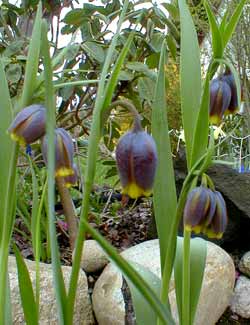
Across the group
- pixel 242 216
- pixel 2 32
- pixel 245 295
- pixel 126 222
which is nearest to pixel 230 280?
pixel 245 295

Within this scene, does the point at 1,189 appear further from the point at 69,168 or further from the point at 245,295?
the point at 245,295

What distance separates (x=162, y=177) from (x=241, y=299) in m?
1.01

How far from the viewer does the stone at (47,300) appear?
1.15m

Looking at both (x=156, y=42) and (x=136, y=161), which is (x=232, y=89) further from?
(x=156, y=42)

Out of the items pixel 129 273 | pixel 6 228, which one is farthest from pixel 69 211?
pixel 129 273

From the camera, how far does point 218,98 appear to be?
1.72ft

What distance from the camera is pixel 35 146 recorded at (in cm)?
150

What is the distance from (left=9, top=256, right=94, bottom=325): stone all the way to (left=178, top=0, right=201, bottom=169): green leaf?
2.40ft

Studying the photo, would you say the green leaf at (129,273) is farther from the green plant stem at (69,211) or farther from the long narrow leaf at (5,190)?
the green plant stem at (69,211)

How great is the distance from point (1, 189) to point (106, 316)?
88 cm

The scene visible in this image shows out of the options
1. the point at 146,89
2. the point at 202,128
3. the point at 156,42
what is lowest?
the point at 202,128

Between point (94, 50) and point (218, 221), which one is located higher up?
point (94, 50)

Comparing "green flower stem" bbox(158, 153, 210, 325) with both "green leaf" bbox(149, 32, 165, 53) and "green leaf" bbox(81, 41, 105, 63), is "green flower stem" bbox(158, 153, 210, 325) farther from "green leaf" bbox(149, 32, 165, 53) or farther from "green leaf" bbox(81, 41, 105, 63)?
"green leaf" bbox(149, 32, 165, 53)

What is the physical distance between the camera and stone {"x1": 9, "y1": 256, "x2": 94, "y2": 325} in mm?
1154
